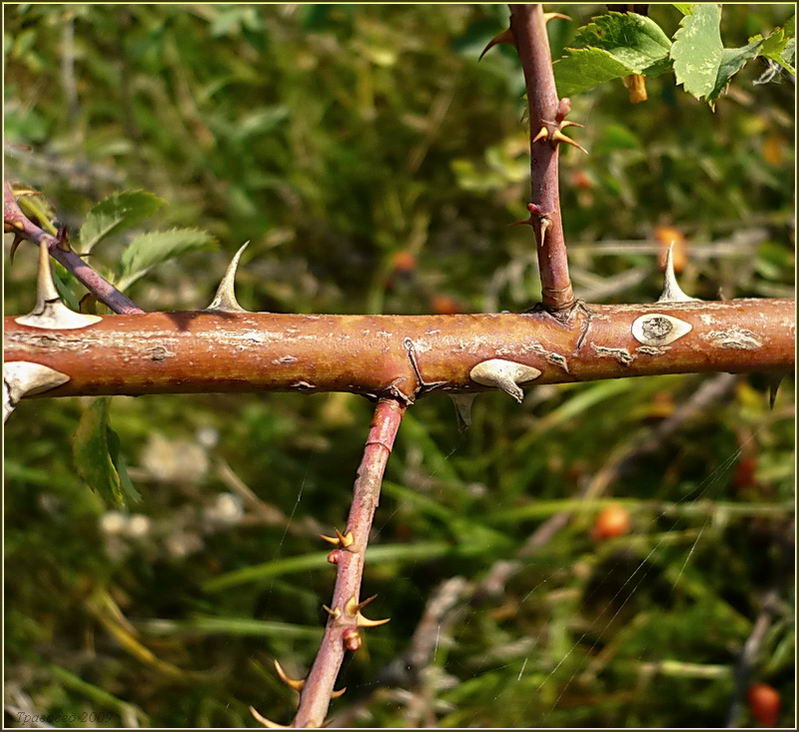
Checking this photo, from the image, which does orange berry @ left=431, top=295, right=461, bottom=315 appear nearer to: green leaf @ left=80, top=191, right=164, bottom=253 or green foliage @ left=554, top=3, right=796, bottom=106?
green leaf @ left=80, top=191, right=164, bottom=253

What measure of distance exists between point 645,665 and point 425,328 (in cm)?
115

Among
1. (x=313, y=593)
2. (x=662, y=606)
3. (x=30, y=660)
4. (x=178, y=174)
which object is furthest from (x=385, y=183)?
(x=30, y=660)

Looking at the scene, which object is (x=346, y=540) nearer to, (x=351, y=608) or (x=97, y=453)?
(x=351, y=608)

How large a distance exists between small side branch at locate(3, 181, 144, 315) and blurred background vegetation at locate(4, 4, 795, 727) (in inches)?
30.7

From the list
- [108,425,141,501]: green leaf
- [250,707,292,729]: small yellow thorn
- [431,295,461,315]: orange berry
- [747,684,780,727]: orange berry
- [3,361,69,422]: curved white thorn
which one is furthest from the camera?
[431,295,461,315]: orange berry

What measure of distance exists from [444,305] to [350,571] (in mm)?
1373

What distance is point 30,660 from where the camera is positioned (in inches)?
67.6

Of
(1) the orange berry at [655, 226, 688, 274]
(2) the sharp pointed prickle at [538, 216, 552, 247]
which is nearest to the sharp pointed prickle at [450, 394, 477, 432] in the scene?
(2) the sharp pointed prickle at [538, 216, 552, 247]

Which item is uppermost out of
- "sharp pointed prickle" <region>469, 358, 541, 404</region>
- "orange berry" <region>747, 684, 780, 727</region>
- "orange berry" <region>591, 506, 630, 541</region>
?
"sharp pointed prickle" <region>469, 358, 541, 404</region>

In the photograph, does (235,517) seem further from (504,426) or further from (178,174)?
(178,174)

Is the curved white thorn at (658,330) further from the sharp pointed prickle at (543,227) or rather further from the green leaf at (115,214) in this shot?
the green leaf at (115,214)

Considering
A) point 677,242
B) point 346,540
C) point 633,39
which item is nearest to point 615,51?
point 633,39

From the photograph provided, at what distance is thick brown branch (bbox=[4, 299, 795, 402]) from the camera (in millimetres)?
780

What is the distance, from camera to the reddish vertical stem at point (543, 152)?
0.71m
